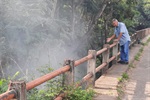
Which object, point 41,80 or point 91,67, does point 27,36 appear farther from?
point 41,80

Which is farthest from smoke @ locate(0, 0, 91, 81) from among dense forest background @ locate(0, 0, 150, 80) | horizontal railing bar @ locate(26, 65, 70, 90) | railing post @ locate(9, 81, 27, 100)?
railing post @ locate(9, 81, 27, 100)

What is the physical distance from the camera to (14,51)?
7.33 m

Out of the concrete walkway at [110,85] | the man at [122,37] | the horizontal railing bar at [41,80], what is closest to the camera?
the horizontal railing bar at [41,80]

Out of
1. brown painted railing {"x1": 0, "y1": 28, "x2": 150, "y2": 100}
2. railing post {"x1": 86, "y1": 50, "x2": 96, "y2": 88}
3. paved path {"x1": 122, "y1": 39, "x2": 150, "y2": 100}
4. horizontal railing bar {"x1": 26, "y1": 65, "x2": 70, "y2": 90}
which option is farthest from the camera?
railing post {"x1": 86, "y1": 50, "x2": 96, "y2": 88}

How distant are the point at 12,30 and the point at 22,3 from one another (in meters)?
0.96

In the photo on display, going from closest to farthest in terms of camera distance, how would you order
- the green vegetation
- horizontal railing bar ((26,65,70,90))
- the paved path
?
horizontal railing bar ((26,65,70,90)) < the green vegetation < the paved path

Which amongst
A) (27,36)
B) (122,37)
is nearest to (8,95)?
(27,36)

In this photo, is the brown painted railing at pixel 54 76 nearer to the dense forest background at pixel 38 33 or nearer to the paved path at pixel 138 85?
the dense forest background at pixel 38 33

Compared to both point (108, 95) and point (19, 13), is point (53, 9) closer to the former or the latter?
point (19, 13)

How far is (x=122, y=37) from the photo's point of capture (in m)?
9.03

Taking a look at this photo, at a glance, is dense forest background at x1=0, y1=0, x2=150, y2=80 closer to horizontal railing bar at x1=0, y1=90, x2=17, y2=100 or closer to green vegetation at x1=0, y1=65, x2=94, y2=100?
green vegetation at x1=0, y1=65, x2=94, y2=100

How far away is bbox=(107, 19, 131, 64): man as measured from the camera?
8703 millimetres

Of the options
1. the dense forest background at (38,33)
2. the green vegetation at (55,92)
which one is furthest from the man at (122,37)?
the green vegetation at (55,92)

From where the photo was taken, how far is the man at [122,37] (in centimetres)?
870
